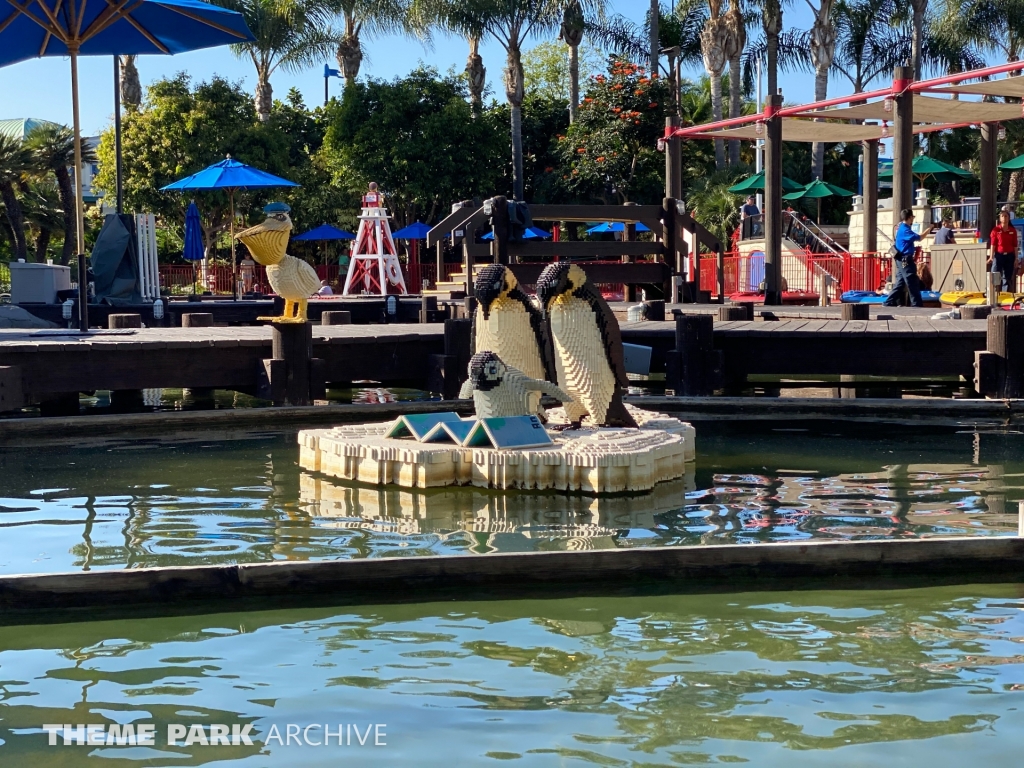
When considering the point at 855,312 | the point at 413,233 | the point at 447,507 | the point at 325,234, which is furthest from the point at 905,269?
the point at 325,234

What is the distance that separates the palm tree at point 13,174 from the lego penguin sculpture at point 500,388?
98.0ft

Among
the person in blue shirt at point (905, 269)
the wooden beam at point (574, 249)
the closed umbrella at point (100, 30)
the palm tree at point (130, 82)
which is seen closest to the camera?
the closed umbrella at point (100, 30)

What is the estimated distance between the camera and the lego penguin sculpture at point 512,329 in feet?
30.6

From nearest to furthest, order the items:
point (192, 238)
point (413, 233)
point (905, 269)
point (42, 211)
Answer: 1. point (905, 269)
2. point (192, 238)
3. point (413, 233)
4. point (42, 211)

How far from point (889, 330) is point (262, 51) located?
112ft

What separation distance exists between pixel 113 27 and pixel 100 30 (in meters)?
1.84

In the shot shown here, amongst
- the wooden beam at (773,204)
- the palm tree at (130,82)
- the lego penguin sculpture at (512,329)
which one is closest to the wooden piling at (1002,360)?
the lego penguin sculpture at (512,329)

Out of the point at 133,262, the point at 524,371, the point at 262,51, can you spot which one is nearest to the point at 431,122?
the point at 262,51

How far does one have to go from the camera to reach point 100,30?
42.4ft

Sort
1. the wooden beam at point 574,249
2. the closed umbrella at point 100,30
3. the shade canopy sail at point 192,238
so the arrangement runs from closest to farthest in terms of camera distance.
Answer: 1. the closed umbrella at point 100,30
2. the wooden beam at point 574,249
3. the shade canopy sail at point 192,238

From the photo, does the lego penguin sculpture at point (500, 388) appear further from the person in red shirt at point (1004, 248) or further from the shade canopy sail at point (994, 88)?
the shade canopy sail at point (994, 88)

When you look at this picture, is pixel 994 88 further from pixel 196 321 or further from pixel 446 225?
pixel 196 321

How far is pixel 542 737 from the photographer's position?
14.5ft

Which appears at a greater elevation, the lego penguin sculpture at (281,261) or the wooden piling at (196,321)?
the lego penguin sculpture at (281,261)
